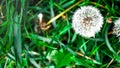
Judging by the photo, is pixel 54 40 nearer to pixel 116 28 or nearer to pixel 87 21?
pixel 87 21

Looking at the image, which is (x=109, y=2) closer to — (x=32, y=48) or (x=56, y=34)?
(x=56, y=34)

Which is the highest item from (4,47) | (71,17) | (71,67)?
(71,17)

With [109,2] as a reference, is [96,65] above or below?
below

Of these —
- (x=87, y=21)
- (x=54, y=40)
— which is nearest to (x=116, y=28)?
(x=87, y=21)

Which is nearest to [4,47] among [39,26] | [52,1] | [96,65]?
[39,26]
